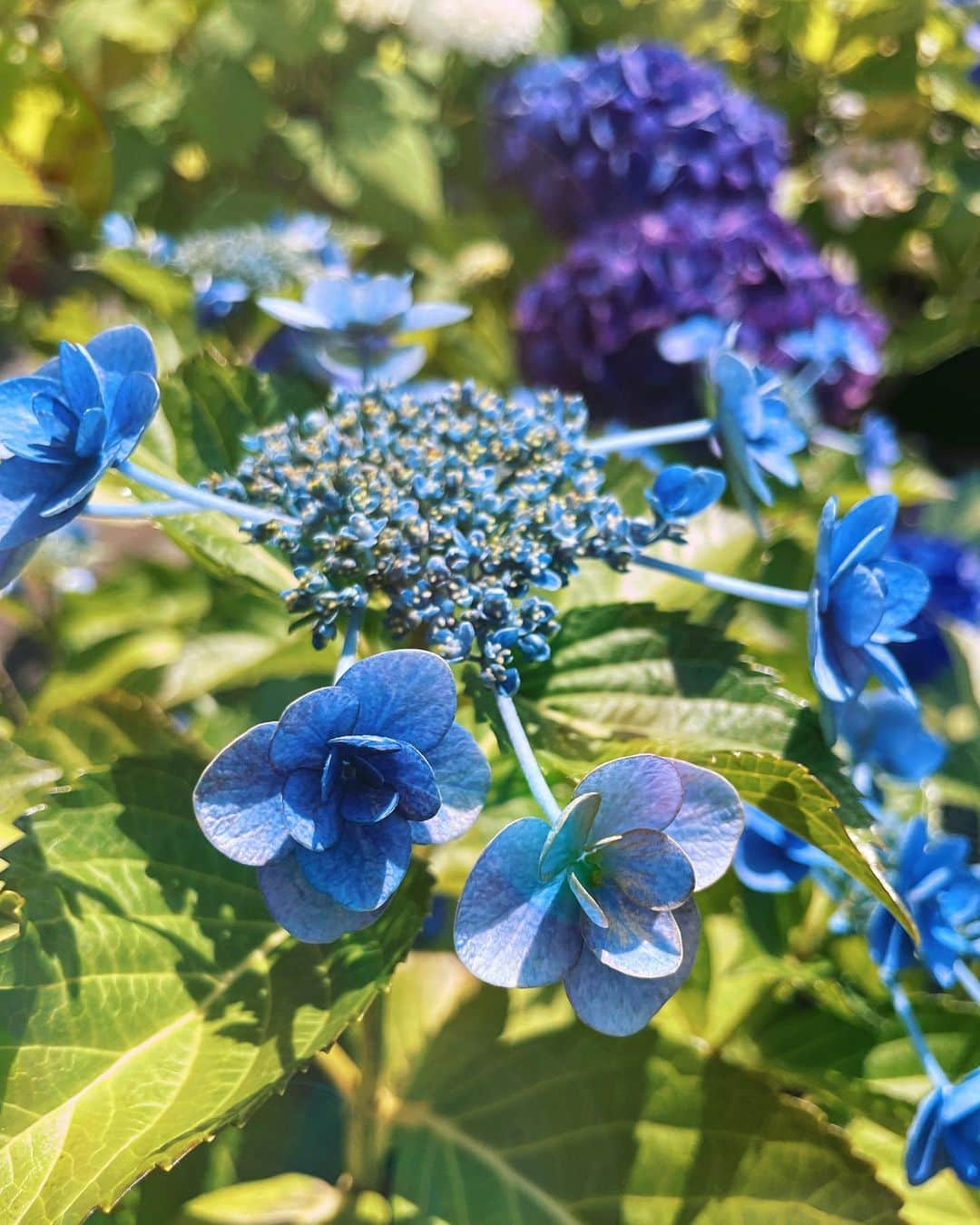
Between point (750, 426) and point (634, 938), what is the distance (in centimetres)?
37

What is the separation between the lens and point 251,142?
1.38 meters

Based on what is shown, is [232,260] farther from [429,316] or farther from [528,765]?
[528,765]

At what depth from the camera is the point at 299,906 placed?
0.45 metres

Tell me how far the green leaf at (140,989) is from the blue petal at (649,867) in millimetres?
165

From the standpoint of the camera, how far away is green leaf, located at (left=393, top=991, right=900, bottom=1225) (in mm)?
647

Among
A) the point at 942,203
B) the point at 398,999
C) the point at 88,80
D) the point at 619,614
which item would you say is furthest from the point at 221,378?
the point at 942,203

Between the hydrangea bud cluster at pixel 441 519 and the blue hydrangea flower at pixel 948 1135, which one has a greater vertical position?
the hydrangea bud cluster at pixel 441 519

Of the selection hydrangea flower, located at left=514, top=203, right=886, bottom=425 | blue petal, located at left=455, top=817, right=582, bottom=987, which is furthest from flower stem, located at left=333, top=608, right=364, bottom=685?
hydrangea flower, located at left=514, top=203, right=886, bottom=425

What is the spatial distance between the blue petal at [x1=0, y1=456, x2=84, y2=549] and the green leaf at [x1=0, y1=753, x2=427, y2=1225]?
15 centimetres

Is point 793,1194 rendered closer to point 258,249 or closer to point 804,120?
point 258,249

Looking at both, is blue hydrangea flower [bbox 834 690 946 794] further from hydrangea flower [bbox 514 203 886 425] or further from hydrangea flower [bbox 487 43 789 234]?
hydrangea flower [bbox 487 43 789 234]

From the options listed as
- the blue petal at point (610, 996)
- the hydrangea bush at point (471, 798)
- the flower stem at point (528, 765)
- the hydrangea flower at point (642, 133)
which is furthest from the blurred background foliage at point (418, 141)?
the blue petal at point (610, 996)

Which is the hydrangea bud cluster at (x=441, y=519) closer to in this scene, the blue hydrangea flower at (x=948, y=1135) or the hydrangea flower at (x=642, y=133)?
the blue hydrangea flower at (x=948, y=1135)

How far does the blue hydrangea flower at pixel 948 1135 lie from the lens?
1.80ft
